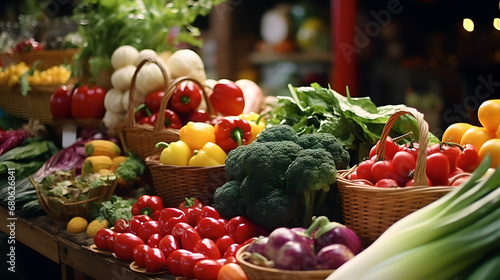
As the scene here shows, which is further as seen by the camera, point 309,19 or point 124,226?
point 309,19

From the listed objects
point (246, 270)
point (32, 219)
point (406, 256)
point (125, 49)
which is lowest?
point (32, 219)

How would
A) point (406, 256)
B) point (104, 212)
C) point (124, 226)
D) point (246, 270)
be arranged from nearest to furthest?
1. point (406, 256)
2. point (246, 270)
3. point (124, 226)
4. point (104, 212)

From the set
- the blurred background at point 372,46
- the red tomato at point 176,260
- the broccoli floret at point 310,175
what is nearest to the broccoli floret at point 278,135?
the broccoli floret at point 310,175

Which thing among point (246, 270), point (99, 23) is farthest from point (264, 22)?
point (246, 270)

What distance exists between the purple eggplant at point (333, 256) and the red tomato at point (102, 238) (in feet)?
2.48

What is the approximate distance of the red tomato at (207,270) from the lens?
130cm

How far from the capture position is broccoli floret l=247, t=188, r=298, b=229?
1.48 meters

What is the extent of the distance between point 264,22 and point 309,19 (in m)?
0.40

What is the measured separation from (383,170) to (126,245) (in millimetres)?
755

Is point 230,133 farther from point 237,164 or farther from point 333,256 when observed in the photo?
point 333,256

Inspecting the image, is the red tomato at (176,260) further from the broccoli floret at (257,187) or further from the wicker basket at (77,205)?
the wicker basket at (77,205)

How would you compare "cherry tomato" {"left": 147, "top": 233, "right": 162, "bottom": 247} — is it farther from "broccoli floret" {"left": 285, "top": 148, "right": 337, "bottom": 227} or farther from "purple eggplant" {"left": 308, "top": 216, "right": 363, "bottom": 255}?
"purple eggplant" {"left": 308, "top": 216, "right": 363, "bottom": 255}

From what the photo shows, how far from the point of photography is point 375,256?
1042 millimetres

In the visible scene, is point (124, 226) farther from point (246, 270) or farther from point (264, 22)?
point (264, 22)
